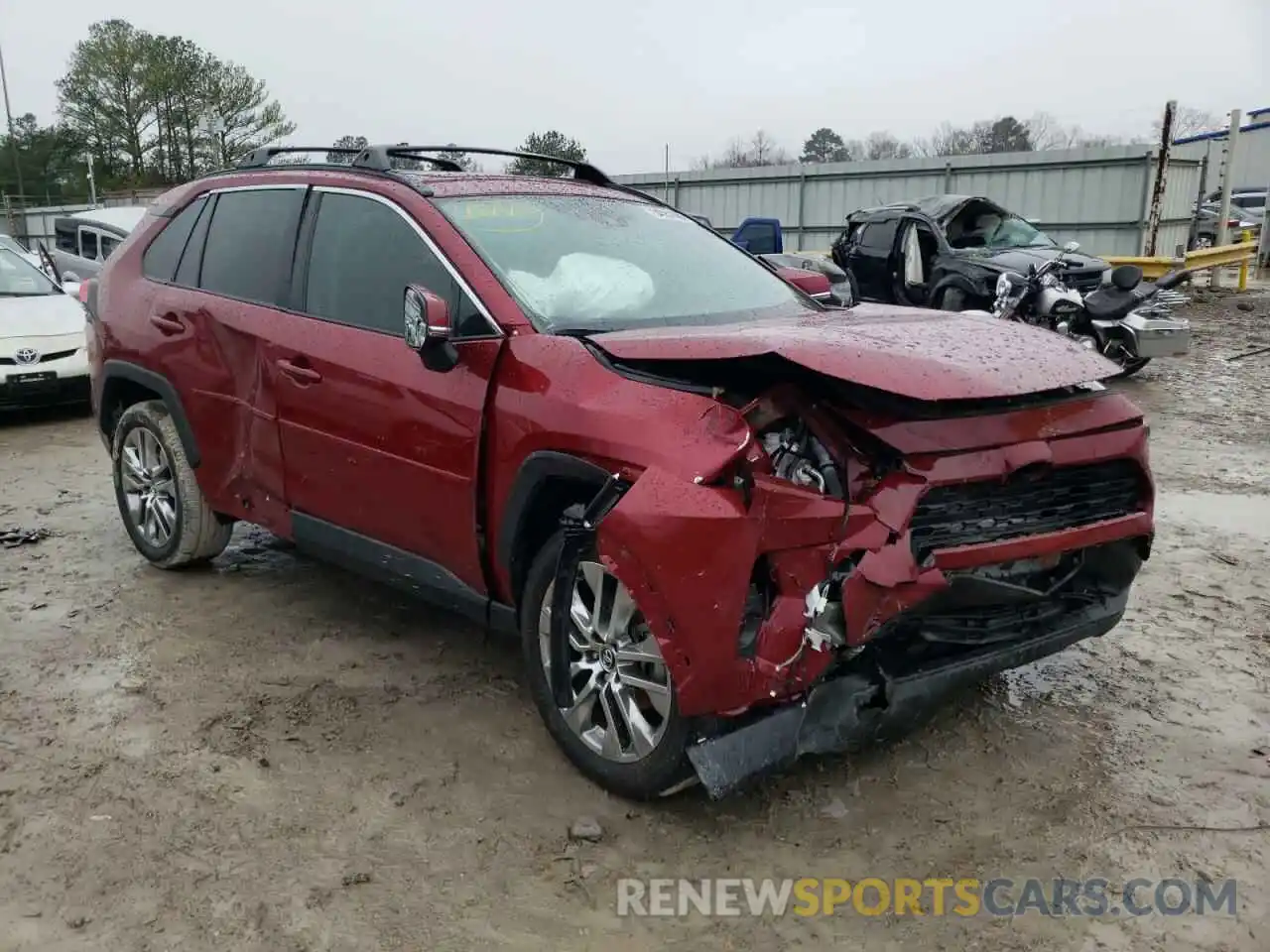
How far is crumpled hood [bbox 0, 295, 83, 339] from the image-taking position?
859 centimetres

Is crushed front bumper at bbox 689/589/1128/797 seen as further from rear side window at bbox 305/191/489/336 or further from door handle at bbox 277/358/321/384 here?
door handle at bbox 277/358/321/384

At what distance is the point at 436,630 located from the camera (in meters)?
4.34

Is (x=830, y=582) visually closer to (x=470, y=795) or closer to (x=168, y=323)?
(x=470, y=795)

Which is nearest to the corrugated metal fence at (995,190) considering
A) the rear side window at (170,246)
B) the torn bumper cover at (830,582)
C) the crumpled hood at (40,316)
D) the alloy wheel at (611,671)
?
the crumpled hood at (40,316)

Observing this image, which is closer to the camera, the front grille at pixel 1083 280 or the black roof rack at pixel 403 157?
the black roof rack at pixel 403 157

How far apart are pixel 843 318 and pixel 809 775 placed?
151cm

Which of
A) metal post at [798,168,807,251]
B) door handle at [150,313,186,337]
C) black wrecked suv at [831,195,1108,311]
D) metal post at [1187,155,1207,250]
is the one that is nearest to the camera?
door handle at [150,313,186,337]

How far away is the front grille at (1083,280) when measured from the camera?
10444 mm

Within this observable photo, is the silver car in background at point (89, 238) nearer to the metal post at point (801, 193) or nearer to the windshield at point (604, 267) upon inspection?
the windshield at point (604, 267)

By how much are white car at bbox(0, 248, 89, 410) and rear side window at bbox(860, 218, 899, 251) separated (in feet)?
26.6

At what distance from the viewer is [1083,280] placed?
10609 mm

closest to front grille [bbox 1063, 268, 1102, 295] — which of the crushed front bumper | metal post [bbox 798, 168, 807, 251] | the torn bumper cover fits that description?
the torn bumper cover

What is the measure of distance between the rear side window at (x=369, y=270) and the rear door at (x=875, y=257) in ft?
28.8

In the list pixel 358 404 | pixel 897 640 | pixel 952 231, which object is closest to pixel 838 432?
pixel 897 640
